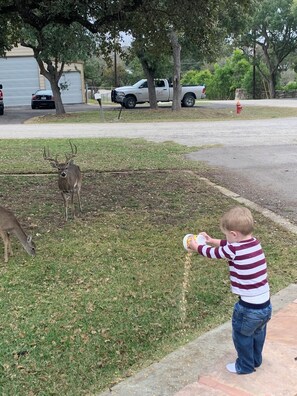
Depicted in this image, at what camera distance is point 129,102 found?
3180 cm

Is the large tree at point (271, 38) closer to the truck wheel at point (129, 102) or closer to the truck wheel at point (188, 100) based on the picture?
the truck wheel at point (188, 100)

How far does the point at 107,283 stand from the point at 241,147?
986cm

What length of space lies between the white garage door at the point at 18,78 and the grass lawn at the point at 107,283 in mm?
37088

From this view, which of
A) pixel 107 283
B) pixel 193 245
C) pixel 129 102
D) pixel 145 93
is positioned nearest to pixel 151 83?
pixel 145 93

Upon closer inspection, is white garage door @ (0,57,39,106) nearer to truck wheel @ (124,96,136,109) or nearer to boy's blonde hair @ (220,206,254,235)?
truck wheel @ (124,96,136,109)

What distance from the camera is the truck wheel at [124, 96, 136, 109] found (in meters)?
31.7

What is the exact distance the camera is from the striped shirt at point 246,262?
3049 mm

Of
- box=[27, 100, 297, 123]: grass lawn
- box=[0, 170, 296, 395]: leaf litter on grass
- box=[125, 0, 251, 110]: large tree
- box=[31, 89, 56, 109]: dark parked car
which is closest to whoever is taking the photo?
box=[0, 170, 296, 395]: leaf litter on grass

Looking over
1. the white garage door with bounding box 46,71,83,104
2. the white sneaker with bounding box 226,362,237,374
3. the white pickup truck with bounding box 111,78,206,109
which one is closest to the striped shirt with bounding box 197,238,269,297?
the white sneaker with bounding box 226,362,237,374

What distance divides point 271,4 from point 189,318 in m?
50.8

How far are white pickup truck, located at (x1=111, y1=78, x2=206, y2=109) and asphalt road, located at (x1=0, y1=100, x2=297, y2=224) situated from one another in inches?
402

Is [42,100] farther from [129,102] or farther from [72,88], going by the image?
[72,88]

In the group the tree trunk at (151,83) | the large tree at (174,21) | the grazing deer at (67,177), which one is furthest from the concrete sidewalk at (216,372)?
the tree trunk at (151,83)

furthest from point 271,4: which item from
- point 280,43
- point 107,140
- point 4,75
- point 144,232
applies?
point 144,232
